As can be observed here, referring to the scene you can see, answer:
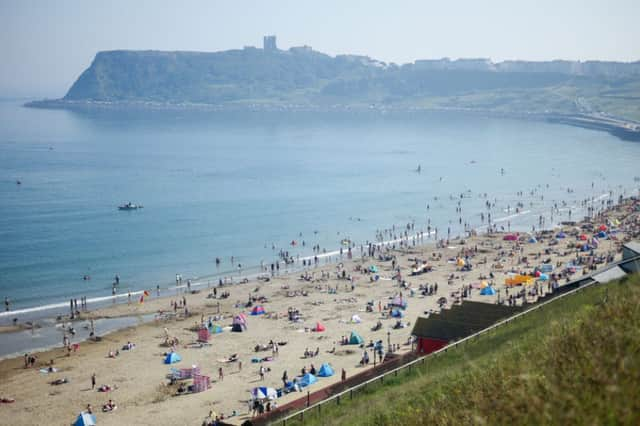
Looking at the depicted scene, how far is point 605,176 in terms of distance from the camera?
335 ft

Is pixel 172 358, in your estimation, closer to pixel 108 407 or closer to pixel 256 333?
pixel 108 407

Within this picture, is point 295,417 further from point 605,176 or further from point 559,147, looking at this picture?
point 559,147

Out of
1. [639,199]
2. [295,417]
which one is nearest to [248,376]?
[295,417]

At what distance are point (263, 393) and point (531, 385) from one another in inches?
739

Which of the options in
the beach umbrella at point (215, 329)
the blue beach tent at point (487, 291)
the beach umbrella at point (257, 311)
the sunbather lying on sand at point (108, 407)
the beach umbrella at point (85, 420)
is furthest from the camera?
the blue beach tent at point (487, 291)

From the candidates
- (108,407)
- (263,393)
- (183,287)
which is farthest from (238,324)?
(183,287)

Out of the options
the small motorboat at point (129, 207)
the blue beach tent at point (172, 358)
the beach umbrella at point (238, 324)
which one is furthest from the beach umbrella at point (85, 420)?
the small motorboat at point (129, 207)

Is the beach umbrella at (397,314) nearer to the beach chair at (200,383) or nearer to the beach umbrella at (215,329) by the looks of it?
the beach umbrella at (215,329)

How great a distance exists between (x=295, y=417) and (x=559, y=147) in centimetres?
14200

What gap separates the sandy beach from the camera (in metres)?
28.3

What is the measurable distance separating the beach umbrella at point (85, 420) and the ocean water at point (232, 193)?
20.3 metres

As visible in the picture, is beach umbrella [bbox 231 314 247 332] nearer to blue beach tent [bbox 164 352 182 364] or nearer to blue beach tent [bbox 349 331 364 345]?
blue beach tent [bbox 164 352 182 364]

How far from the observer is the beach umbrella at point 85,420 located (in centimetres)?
2566

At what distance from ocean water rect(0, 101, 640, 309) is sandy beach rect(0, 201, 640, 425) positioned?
27.2 ft
